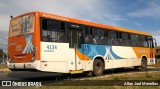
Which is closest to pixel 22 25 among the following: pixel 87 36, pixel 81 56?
pixel 81 56

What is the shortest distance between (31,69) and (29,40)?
144 centimetres

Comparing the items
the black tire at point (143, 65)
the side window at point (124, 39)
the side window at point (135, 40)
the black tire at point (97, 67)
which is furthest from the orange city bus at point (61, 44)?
the black tire at point (143, 65)

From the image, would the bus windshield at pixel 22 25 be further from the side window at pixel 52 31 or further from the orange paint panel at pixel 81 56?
the orange paint panel at pixel 81 56

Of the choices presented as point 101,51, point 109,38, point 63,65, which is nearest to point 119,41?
point 109,38

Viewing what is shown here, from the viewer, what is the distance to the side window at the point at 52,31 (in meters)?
13.5

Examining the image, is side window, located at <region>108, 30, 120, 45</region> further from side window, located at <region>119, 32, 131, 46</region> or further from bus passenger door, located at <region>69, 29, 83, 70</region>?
bus passenger door, located at <region>69, 29, 83, 70</region>

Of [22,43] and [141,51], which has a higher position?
[22,43]

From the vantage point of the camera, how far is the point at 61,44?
1441cm

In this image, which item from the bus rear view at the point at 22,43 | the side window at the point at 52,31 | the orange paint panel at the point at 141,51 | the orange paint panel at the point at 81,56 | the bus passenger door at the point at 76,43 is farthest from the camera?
the orange paint panel at the point at 141,51

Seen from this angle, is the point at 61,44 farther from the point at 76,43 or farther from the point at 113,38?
the point at 113,38

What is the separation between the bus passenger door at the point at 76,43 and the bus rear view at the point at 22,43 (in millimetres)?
2558

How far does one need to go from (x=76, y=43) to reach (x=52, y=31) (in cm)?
208

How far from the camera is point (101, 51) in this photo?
695 inches

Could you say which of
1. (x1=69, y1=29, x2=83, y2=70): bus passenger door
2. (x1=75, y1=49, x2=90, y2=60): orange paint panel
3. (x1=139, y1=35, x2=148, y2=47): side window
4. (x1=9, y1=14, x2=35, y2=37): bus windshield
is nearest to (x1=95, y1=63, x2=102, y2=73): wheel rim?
(x1=75, y1=49, x2=90, y2=60): orange paint panel
